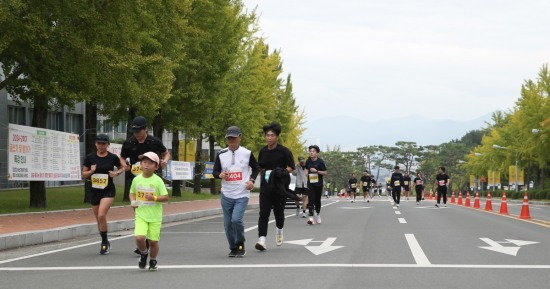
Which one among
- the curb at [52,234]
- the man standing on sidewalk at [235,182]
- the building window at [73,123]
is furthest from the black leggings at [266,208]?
the building window at [73,123]

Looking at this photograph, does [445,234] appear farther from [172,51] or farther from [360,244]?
[172,51]

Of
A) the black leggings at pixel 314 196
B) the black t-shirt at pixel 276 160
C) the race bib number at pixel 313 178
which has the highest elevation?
the black t-shirt at pixel 276 160

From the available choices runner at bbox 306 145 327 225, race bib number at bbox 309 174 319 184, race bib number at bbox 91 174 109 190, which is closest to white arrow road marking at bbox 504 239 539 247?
runner at bbox 306 145 327 225

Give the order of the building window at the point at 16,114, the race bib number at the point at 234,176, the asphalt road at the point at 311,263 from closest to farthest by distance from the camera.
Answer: the asphalt road at the point at 311,263
the race bib number at the point at 234,176
the building window at the point at 16,114

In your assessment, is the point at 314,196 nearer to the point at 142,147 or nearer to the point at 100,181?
the point at 100,181

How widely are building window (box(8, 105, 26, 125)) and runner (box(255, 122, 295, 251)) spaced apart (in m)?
33.7

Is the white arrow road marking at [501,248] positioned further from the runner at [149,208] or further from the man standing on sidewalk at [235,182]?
the runner at [149,208]

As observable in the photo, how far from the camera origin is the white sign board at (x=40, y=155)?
19438 millimetres

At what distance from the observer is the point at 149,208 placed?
903 cm

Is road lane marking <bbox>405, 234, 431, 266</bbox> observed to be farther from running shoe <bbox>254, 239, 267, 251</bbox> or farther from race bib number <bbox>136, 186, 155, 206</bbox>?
race bib number <bbox>136, 186, 155, 206</bbox>

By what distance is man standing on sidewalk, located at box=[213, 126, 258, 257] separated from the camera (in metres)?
10.6

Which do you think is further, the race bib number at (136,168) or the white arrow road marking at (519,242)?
the white arrow road marking at (519,242)

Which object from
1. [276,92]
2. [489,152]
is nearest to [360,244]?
[276,92]

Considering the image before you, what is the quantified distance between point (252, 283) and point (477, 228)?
1016cm
